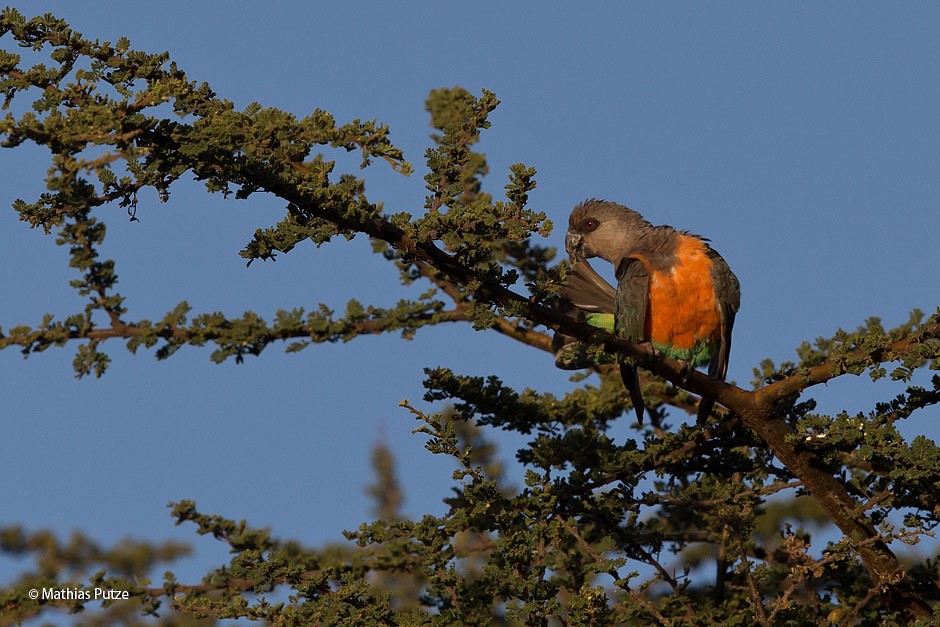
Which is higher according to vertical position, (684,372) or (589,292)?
(589,292)

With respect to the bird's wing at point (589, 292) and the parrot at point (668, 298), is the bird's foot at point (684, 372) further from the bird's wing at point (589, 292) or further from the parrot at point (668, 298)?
the bird's wing at point (589, 292)

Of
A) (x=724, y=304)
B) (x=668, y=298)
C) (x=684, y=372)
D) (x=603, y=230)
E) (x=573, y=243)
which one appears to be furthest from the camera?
(x=573, y=243)

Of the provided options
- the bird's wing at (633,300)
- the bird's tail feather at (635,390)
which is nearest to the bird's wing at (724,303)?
the bird's wing at (633,300)

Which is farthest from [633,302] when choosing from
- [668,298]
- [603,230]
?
[603,230]

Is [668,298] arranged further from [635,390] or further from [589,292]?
[635,390]

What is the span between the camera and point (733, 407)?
5.89 m

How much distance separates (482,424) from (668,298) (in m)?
1.97

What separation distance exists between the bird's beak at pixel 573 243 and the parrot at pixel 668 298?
33.1 inches

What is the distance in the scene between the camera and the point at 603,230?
882cm

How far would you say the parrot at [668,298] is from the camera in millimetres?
7633

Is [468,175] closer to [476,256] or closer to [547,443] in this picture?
[547,443]

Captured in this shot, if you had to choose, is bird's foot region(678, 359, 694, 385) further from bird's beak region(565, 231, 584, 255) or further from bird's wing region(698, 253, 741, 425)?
bird's beak region(565, 231, 584, 255)

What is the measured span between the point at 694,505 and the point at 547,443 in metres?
0.97

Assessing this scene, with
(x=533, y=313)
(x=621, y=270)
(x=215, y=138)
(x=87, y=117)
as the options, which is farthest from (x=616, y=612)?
(x=87, y=117)
